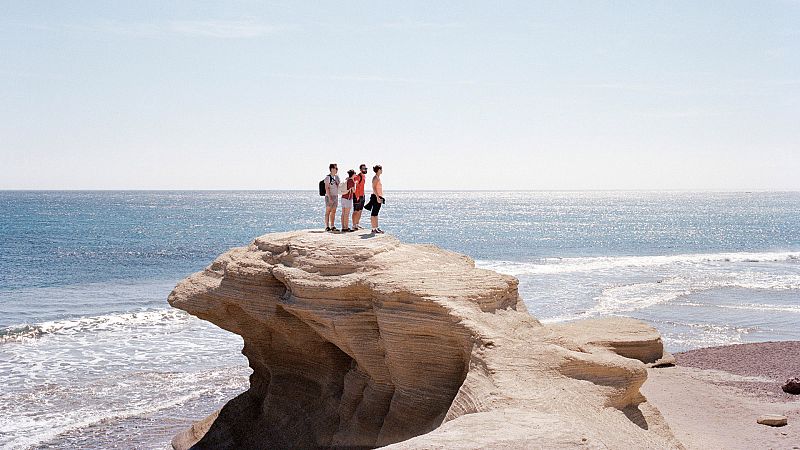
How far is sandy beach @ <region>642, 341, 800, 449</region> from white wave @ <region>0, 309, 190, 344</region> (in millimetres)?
18563

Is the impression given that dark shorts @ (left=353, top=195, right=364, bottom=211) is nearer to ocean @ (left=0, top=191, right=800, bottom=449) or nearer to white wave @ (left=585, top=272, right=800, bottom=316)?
ocean @ (left=0, top=191, right=800, bottom=449)

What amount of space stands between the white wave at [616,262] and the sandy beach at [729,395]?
23.2 m

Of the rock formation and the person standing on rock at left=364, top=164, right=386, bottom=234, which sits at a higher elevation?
the person standing on rock at left=364, top=164, right=386, bottom=234

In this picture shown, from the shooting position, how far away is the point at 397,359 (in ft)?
39.6

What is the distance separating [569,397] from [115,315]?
24.1 m

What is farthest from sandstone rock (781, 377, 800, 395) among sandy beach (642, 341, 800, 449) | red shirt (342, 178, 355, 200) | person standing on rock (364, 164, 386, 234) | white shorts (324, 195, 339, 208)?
white shorts (324, 195, 339, 208)

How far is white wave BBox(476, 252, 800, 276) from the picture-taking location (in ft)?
161

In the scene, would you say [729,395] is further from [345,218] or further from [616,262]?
[616,262]

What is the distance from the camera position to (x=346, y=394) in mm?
14602

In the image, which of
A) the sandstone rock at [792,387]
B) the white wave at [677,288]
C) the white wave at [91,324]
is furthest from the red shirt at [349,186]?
the white wave at [677,288]

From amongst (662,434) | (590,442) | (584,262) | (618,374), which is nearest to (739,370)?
(662,434)

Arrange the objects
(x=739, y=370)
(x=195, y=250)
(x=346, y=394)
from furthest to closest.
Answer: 1. (x=195, y=250)
2. (x=739, y=370)
3. (x=346, y=394)

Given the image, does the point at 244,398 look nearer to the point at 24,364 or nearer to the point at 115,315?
the point at 24,364

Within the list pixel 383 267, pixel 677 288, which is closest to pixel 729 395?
pixel 383 267
